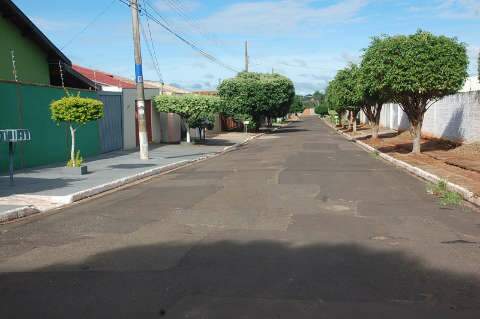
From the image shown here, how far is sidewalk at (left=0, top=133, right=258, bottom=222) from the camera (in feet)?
33.1

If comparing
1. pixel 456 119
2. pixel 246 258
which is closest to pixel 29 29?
pixel 246 258

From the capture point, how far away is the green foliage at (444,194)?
10.3 metres

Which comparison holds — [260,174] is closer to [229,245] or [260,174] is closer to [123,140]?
[229,245]

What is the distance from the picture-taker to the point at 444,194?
1121cm

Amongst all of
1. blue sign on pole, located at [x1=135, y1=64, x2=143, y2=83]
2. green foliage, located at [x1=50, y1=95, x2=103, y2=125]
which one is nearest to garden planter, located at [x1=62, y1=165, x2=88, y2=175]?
green foliage, located at [x1=50, y1=95, x2=103, y2=125]

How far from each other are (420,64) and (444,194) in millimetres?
8919

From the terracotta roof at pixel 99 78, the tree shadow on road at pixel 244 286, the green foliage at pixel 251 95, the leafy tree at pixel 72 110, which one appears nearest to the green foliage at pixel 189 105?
the terracotta roof at pixel 99 78

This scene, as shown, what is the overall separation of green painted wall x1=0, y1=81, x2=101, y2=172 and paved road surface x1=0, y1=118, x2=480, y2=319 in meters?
6.24

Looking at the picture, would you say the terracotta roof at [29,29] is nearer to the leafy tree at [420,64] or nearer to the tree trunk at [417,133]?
the leafy tree at [420,64]

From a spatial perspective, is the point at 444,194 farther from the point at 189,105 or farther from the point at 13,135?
the point at 189,105

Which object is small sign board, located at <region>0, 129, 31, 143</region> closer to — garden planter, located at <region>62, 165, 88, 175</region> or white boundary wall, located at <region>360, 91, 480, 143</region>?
garden planter, located at <region>62, 165, 88, 175</region>

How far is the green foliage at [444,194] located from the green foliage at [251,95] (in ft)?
112

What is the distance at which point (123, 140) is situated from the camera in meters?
25.0

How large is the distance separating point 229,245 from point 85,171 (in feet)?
31.1
